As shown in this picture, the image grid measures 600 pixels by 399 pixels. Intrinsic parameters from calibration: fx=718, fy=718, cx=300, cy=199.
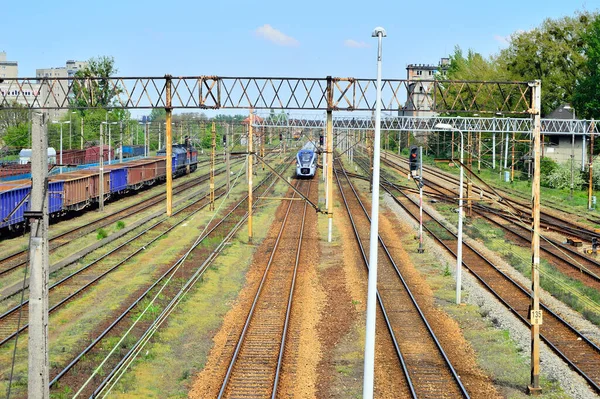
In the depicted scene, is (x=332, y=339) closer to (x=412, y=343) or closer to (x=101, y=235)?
(x=412, y=343)

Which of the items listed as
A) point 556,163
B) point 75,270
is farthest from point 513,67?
point 75,270

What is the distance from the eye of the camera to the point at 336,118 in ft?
228

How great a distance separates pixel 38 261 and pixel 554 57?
3043 inches

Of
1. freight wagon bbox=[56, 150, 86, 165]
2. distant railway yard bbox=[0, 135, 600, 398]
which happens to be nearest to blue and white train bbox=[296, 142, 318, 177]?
freight wagon bbox=[56, 150, 86, 165]

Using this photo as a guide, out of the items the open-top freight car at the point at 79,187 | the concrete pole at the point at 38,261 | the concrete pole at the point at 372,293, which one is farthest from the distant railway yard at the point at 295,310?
the concrete pole at the point at 372,293

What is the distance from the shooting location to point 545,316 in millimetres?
21562

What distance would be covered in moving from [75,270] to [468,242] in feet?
60.8

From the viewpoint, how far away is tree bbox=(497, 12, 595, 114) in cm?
7806

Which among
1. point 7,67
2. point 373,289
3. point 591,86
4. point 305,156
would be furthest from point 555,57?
point 7,67

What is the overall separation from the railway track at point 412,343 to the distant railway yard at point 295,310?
2.3 inches

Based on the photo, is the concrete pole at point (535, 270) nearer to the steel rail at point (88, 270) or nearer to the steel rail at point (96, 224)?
the steel rail at point (88, 270)

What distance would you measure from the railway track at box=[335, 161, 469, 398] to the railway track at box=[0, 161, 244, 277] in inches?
346

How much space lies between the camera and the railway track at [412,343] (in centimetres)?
1534

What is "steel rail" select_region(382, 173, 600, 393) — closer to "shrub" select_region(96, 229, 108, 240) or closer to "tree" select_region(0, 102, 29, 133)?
"shrub" select_region(96, 229, 108, 240)
